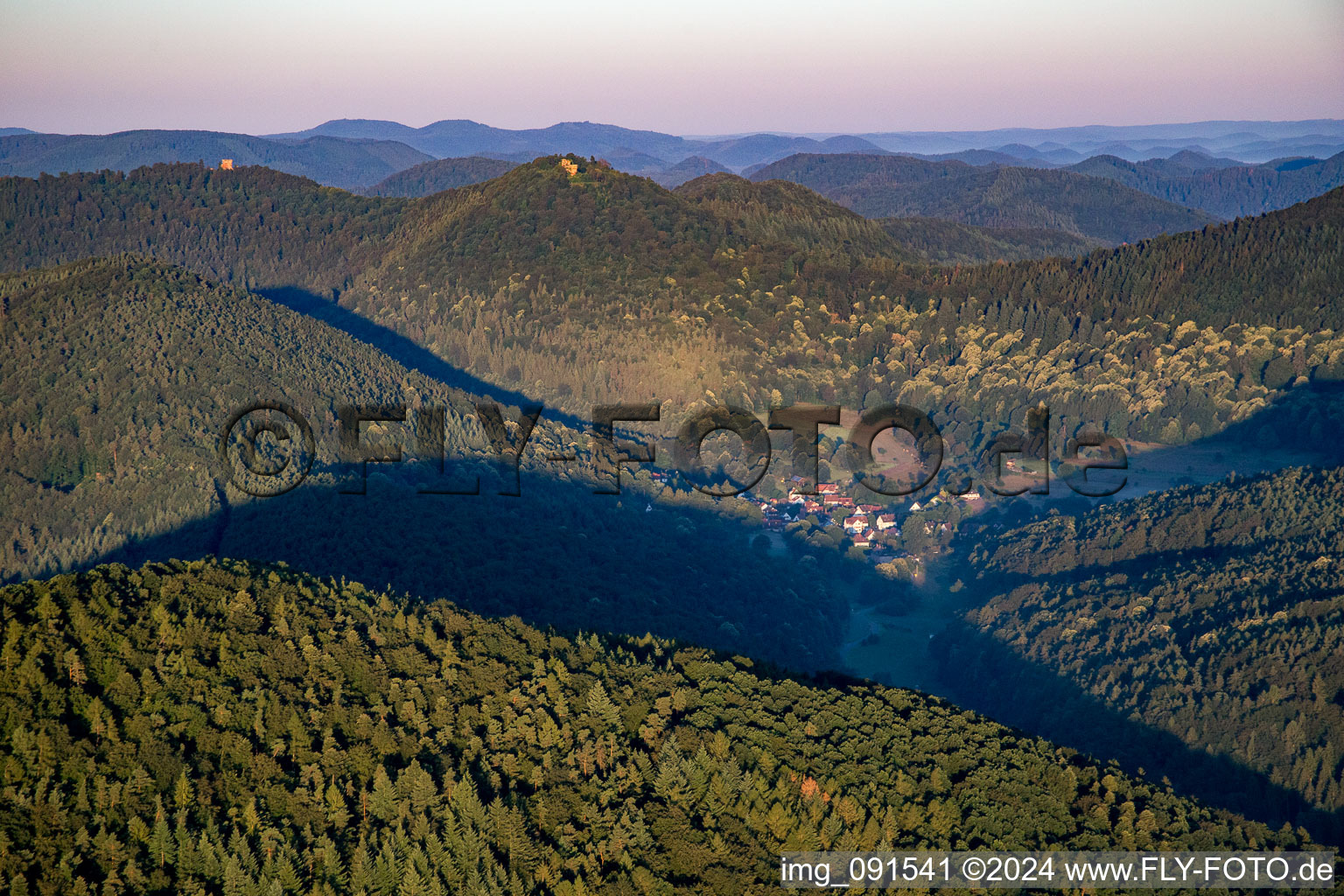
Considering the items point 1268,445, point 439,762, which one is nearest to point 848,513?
point 1268,445

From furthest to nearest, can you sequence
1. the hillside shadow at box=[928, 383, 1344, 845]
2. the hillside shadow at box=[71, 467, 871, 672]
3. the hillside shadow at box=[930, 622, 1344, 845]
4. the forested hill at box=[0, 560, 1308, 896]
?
the hillside shadow at box=[71, 467, 871, 672], the hillside shadow at box=[928, 383, 1344, 845], the hillside shadow at box=[930, 622, 1344, 845], the forested hill at box=[0, 560, 1308, 896]

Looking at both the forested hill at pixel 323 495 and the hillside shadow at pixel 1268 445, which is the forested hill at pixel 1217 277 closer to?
the hillside shadow at pixel 1268 445

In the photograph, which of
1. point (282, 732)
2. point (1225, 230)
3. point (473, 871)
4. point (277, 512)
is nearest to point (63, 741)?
point (282, 732)

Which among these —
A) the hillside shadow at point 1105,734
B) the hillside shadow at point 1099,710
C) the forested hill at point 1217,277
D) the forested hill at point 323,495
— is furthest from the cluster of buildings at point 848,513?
the forested hill at point 1217,277

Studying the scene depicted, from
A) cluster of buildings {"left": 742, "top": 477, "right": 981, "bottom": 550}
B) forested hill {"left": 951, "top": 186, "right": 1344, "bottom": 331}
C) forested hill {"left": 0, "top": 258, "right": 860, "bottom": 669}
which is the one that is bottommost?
cluster of buildings {"left": 742, "top": 477, "right": 981, "bottom": 550}

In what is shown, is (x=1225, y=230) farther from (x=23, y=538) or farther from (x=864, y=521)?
(x=23, y=538)

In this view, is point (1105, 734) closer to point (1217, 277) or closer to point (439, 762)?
point (439, 762)

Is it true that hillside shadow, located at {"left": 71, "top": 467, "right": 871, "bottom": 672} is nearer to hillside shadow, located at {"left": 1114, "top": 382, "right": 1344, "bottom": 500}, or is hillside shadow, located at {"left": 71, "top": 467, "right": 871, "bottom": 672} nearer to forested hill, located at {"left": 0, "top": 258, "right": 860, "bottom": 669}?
forested hill, located at {"left": 0, "top": 258, "right": 860, "bottom": 669}

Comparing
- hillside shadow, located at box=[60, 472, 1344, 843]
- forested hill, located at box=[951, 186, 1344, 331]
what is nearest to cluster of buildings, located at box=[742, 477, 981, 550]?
hillside shadow, located at box=[60, 472, 1344, 843]
